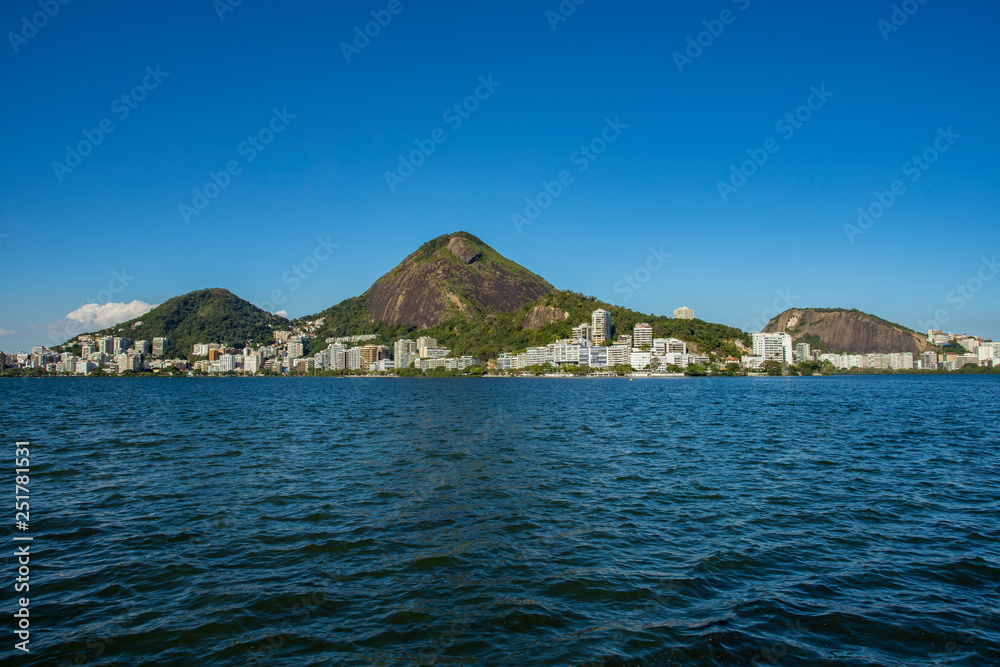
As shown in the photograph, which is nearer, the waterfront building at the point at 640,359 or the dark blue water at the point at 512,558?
the dark blue water at the point at 512,558

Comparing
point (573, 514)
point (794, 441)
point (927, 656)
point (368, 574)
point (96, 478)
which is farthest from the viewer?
point (794, 441)

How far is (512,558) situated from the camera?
9.73 metres

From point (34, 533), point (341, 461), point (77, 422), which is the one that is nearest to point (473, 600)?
point (34, 533)

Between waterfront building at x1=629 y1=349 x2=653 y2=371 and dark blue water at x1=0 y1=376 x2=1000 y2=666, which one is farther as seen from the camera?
waterfront building at x1=629 y1=349 x2=653 y2=371

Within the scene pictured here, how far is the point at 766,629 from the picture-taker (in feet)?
23.0

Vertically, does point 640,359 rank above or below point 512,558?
above

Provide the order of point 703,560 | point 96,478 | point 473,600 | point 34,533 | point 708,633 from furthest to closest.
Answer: point 96,478, point 34,533, point 703,560, point 473,600, point 708,633

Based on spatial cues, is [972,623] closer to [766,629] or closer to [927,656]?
[927,656]

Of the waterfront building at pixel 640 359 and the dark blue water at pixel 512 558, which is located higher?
the waterfront building at pixel 640 359

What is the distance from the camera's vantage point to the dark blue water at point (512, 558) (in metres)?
6.71

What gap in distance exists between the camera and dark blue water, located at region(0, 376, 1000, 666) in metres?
6.71

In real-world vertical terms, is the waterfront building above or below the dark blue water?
above

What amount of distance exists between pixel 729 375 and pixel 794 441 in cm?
16209

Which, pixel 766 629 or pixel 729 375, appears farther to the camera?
pixel 729 375
